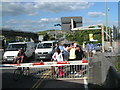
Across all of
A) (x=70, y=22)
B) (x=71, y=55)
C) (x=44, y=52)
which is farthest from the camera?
(x=44, y=52)

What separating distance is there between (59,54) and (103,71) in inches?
151

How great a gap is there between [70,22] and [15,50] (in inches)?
234

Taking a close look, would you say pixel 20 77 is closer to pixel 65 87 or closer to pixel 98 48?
pixel 65 87

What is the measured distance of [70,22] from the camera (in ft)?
59.3

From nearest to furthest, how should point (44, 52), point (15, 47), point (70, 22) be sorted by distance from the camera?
point (70, 22)
point (15, 47)
point (44, 52)

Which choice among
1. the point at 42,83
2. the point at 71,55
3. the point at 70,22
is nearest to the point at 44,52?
the point at 70,22

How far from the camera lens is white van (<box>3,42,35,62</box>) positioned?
1906 cm

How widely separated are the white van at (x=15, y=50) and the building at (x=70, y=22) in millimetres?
4876

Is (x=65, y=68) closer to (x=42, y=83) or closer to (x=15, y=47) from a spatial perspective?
→ (x=42, y=83)

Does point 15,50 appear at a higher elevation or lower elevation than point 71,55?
higher

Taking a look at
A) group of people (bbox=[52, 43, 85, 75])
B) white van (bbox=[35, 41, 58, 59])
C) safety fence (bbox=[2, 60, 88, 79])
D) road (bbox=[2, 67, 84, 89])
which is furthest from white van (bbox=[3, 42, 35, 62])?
road (bbox=[2, 67, 84, 89])

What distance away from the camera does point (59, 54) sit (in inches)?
438

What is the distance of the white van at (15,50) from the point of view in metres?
19.1

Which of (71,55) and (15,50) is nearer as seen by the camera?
(71,55)
